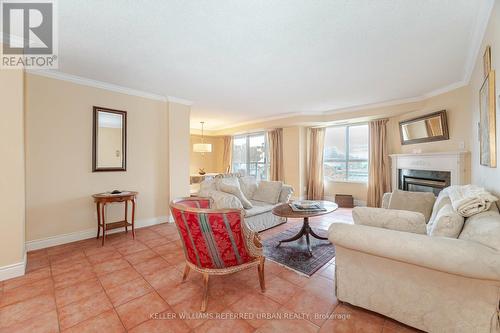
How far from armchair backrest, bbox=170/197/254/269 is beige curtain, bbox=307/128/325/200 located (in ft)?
15.7

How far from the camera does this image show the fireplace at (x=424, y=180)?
12.9ft

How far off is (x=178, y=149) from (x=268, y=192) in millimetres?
2035

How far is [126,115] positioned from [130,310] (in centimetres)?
313

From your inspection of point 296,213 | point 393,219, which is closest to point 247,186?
point 296,213

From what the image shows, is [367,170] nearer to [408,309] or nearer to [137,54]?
[408,309]

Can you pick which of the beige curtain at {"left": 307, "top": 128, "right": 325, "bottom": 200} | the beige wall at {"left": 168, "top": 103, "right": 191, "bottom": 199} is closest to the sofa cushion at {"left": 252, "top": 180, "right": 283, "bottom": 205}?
the beige wall at {"left": 168, "top": 103, "right": 191, "bottom": 199}

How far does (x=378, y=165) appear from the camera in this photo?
17.3ft

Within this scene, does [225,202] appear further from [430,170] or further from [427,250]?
[430,170]

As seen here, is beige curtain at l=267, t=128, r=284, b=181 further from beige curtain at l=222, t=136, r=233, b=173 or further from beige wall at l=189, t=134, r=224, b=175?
beige wall at l=189, t=134, r=224, b=175

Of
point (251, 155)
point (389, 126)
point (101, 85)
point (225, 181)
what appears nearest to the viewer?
point (101, 85)

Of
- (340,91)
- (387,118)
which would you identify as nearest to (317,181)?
(387,118)

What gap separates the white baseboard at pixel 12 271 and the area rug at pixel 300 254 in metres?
2.73

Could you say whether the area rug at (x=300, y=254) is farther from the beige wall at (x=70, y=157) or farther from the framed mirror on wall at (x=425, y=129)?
the framed mirror on wall at (x=425, y=129)

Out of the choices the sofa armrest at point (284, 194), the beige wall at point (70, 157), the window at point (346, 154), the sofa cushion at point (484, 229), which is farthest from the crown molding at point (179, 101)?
the sofa cushion at point (484, 229)
